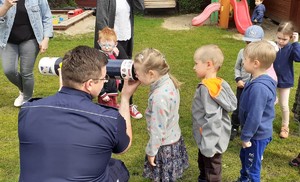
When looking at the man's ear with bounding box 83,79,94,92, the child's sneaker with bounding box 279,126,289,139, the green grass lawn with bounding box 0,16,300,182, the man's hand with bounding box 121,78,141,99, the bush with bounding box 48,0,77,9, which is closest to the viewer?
the man's ear with bounding box 83,79,94,92

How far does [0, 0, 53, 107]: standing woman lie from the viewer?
4.94m

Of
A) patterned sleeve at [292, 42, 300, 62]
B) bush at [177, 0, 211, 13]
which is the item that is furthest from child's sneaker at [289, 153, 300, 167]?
bush at [177, 0, 211, 13]

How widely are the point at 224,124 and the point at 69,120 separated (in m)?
1.61

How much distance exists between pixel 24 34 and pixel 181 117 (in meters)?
2.44

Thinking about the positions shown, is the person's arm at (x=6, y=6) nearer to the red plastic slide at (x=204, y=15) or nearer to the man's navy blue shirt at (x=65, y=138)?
the man's navy blue shirt at (x=65, y=138)

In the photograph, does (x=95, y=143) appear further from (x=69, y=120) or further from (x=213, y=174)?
(x=213, y=174)

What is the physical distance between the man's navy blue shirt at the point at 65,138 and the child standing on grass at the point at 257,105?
4.52ft

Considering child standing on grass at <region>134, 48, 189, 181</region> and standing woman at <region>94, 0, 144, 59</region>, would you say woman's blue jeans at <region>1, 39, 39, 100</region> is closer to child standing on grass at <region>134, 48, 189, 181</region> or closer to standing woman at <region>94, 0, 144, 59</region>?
standing woman at <region>94, 0, 144, 59</region>

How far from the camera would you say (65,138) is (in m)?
2.17

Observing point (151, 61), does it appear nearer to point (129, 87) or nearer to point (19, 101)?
point (129, 87)

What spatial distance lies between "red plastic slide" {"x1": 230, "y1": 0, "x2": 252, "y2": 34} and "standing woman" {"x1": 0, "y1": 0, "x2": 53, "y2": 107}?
6378 millimetres

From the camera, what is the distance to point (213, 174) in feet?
11.3

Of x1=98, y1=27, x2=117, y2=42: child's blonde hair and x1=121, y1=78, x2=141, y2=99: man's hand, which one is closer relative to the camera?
x1=121, y1=78, x2=141, y2=99: man's hand

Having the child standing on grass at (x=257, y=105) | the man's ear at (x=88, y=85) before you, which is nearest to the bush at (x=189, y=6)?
the child standing on grass at (x=257, y=105)
